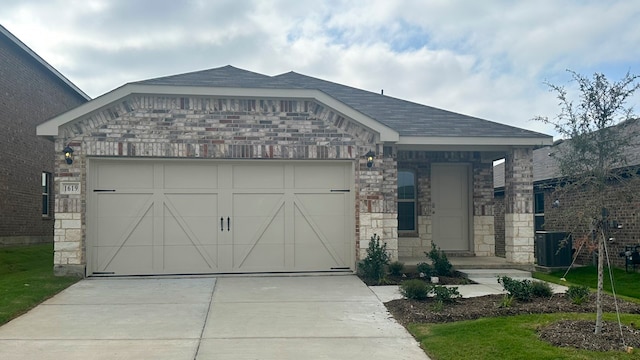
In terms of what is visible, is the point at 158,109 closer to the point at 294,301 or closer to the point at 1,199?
the point at 294,301

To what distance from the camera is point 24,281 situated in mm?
10625

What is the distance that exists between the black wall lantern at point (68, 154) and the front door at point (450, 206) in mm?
8696

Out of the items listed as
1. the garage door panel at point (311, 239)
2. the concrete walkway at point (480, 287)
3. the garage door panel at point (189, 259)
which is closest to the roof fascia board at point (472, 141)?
the garage door panel at point (311, 239)

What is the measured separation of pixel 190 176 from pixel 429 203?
20.6 feet

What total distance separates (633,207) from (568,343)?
9.13m

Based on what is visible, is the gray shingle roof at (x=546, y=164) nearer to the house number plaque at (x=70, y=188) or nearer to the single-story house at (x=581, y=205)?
the single-story house at (x=581, y=205)

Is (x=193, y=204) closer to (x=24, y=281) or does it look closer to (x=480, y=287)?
(x=24, y=281)

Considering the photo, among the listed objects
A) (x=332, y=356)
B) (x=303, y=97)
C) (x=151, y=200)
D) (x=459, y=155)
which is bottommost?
(x=332, y=356)

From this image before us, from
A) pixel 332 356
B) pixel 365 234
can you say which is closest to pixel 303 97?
pixel 365 234

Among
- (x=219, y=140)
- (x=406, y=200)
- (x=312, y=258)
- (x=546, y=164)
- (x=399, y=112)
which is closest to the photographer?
(x=219, y=140)

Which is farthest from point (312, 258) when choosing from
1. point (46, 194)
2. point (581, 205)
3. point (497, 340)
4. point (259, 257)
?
point (46, 194)

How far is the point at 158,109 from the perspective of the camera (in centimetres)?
1138

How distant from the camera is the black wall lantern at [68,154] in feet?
36.0

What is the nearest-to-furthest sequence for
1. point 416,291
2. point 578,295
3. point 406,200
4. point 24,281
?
1. point 578,295
2. point 416,291
3. point 24,281
4. point 406,200
